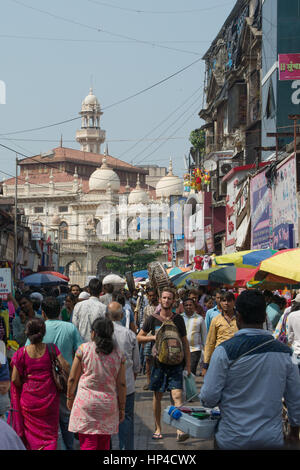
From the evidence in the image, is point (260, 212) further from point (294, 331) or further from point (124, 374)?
point (124, 374)

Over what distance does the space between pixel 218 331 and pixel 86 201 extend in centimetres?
8407

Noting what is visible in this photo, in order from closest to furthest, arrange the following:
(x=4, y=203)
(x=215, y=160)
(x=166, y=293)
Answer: (x=166, y=293) < (x=4, y=203) < (x=215, y=160)

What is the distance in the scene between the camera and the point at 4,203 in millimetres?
31094

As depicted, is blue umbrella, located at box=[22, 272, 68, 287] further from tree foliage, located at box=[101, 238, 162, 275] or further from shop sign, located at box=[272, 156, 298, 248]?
tree foliage, located at box=[101, 238, 162, 275]

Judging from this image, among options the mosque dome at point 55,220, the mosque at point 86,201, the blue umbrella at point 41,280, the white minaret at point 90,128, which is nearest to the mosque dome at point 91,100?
the white minaret at point 90,128

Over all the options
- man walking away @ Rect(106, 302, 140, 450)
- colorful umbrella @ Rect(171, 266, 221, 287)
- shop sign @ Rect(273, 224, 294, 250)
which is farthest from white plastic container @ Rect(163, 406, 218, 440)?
shop sign @ Rect(273, 224, 294, 250)

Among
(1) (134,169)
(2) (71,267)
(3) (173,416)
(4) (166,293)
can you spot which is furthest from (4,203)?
(1) (134,169)

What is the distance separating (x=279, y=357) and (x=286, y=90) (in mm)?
22003

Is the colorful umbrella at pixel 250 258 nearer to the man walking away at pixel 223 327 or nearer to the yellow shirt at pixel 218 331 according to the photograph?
the man walking away at pixel 223 327

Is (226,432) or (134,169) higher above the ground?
(134,169)

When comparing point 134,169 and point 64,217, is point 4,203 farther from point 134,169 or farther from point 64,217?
point 134,169

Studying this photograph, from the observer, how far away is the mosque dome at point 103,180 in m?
93.0

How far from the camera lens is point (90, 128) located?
380ft

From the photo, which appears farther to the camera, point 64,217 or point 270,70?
point 64,217
